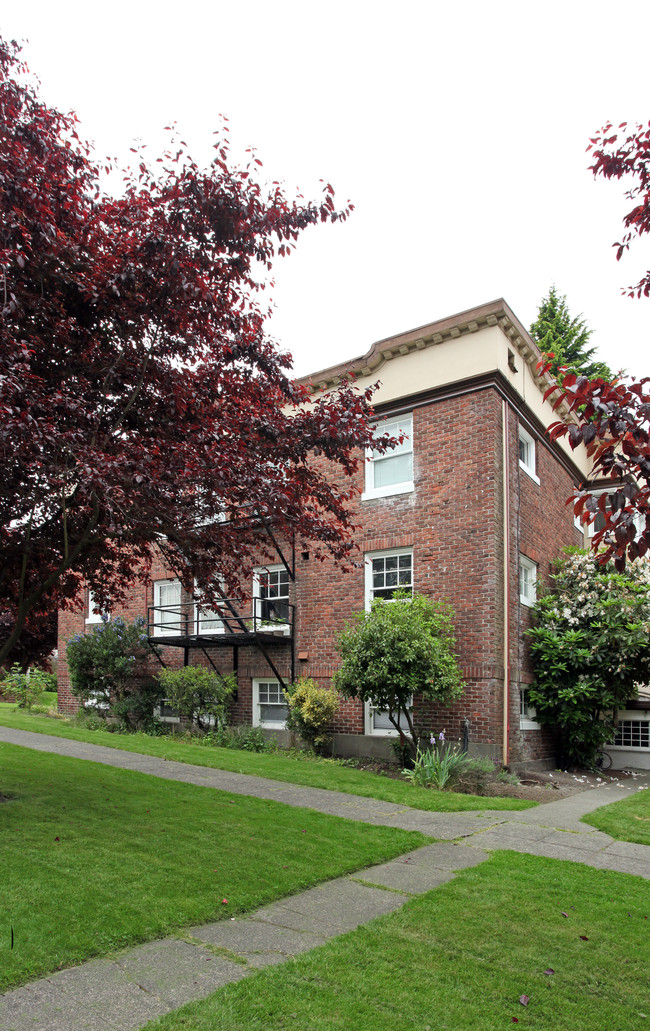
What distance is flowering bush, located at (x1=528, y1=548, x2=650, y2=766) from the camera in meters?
13.0

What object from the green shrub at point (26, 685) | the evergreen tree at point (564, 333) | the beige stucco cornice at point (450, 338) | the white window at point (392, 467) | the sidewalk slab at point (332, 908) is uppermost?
the evergreen tree at point (564, 333)

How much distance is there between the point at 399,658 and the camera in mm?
11234

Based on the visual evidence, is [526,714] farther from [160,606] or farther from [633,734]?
[160,606]

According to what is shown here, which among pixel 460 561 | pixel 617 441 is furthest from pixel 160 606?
pixel 617 441

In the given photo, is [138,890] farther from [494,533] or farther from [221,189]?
[494,533]

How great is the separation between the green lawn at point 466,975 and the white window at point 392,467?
9043mm

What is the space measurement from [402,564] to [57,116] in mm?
9231

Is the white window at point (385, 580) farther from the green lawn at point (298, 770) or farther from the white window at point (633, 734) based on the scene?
A: the white window at point (633, 734)

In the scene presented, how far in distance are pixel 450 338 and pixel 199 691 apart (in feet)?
29.4

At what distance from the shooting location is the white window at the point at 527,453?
49.4 feet

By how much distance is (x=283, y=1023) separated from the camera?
354 centimetres

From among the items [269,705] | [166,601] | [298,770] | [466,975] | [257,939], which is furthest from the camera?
[166,601]

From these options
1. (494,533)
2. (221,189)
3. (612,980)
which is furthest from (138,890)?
(494,533)

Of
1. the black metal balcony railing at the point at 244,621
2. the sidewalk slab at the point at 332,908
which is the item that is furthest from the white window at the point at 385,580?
the sidewalk slab at the point at 332,908
